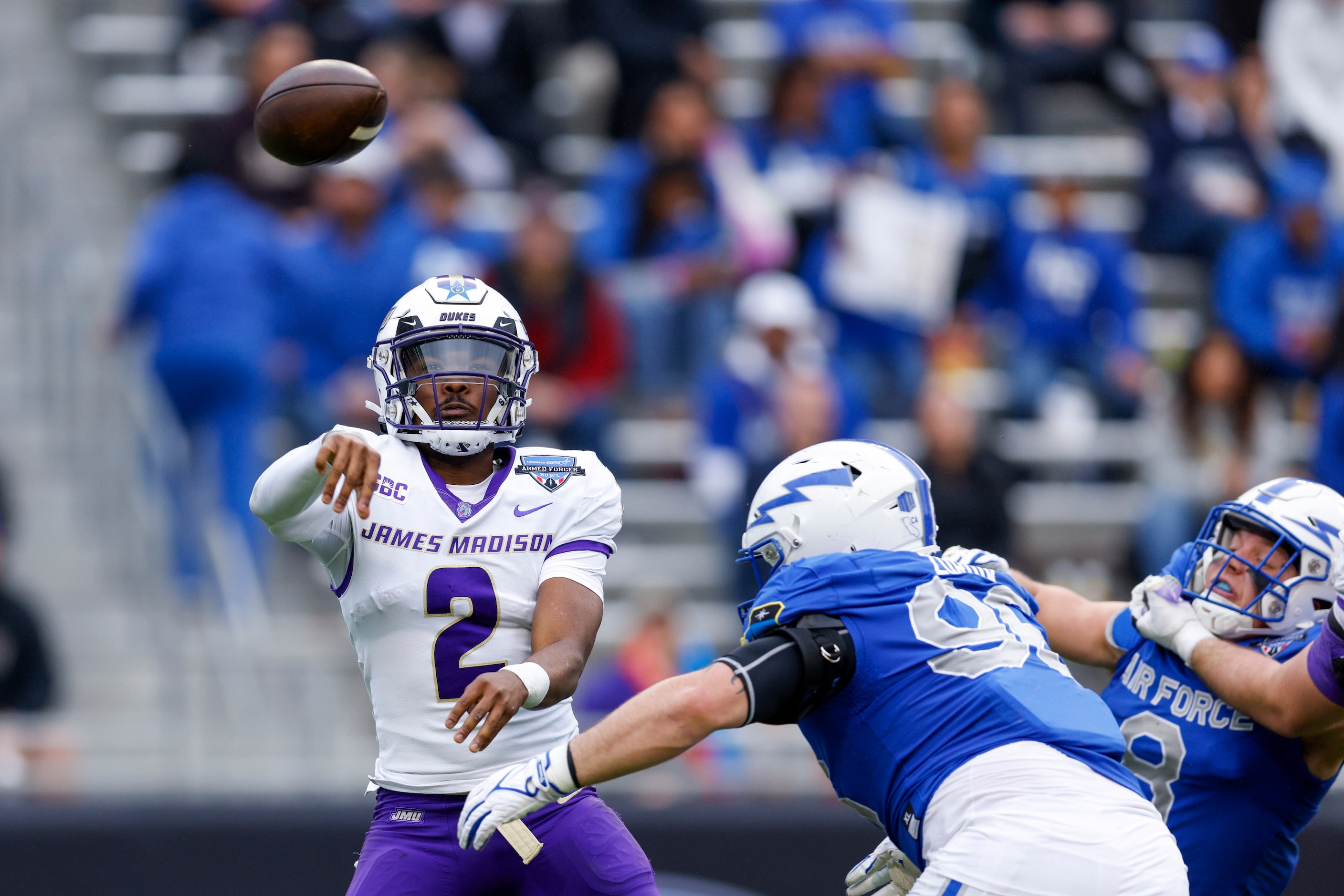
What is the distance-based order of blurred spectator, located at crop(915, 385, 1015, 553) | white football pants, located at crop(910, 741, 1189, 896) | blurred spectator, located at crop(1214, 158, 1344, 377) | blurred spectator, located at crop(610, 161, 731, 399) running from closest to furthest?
white football pants, located at crop(910, 741, 1189, 896), blurred spectator, located at crop(915, 385, 1015, 553), blurred spectator, located at crop(610, 161, 731, 399), blurred spectator, located at crop(1214, 158, 1344, 377)

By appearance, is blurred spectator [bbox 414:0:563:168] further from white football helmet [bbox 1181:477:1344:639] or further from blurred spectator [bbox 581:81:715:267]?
white football helmet [bbox 1181:477:1344:639]

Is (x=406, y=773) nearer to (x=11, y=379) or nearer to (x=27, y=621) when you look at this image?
(x=27, y=621)

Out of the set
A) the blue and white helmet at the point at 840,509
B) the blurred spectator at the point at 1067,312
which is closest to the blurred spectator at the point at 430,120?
the blurred spectator at the point at 1067,312

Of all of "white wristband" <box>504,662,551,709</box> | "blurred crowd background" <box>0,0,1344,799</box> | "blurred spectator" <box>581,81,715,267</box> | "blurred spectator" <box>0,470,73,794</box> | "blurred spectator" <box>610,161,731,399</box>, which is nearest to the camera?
"white wristband" <box>504,662,551,709</box>

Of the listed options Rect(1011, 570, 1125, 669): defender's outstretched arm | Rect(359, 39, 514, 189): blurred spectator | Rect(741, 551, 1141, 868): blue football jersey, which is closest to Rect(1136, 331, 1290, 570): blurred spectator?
Rect(359, 39, 514, 189): blurred spectator

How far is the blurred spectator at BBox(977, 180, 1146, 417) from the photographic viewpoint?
31.4 feet

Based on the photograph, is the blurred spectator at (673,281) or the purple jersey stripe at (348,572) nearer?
the purple jersey stripe at (348,572)

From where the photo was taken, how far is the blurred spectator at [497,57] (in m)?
9.88

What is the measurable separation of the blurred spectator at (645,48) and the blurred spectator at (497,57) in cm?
44

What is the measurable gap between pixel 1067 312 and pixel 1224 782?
5.57 m

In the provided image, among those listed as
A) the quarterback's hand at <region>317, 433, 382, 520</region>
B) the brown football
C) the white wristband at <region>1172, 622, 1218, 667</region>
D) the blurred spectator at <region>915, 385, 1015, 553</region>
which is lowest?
the blurred spectator at <region>915, 385, 1015, 553</region>

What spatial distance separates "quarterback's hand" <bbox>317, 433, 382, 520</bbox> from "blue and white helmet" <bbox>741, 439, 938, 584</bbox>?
878 mm

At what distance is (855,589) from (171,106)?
776 cm

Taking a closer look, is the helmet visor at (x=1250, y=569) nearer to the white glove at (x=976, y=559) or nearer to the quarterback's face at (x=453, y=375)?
the white glove at (x=976, y=559)
